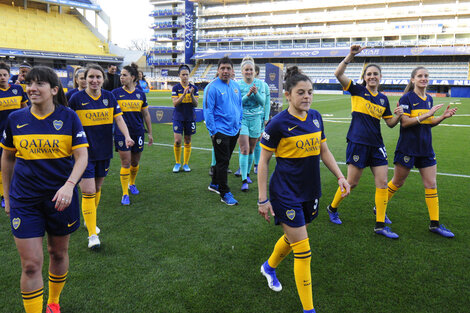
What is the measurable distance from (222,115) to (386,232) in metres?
2.87

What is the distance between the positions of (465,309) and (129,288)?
9.62ft

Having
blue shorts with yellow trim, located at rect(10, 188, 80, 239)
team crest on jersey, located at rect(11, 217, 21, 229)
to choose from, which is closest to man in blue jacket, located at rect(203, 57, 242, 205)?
blue shorts with yellow trim, located at rect(10, 188, 80, 239)

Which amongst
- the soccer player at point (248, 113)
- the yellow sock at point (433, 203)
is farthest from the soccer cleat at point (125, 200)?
the yellow sock at point (433, 203)

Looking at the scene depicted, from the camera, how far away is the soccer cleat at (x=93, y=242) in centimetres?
397

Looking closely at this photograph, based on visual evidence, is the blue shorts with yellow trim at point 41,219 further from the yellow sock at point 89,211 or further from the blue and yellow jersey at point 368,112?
the blue and yellow jersey at point 368,112

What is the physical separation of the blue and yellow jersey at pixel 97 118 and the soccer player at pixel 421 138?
146 inches

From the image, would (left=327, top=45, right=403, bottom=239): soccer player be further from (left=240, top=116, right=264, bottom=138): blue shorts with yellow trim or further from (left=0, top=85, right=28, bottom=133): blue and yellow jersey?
(left=0, top=85, right=28, bottom=133): blue and yellow jersey

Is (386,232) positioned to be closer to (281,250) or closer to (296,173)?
(281,250)

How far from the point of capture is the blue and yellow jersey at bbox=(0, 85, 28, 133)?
5.39 meters

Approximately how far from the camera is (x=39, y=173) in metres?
2.57

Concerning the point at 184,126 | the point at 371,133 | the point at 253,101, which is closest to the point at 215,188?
the point at 253,101

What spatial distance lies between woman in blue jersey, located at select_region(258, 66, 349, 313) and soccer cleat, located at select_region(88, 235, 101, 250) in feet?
7.06

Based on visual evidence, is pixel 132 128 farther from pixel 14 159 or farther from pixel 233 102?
pixel 14 159

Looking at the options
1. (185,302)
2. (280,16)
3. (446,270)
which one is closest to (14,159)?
(185,302)
